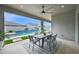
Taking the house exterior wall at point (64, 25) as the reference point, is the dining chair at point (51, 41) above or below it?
below

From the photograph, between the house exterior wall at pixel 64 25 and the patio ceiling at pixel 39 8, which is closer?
the patio ceiling at pixel 39 8

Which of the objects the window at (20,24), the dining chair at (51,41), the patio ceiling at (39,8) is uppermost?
the patio ceiling at (39,8)

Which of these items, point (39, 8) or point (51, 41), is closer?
point (39, 8)

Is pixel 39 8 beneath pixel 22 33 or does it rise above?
above

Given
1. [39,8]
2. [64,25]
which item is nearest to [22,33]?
[39,8]

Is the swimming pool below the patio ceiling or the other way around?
below

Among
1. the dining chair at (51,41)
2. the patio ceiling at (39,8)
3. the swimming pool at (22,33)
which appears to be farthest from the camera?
the dining chair at (51,41)

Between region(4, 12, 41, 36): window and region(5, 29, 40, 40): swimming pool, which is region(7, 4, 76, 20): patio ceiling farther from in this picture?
region(5, 29, 40, 40): swimming pool

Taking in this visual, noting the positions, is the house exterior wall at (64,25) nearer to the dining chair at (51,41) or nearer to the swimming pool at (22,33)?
the dining chair at (51,41)

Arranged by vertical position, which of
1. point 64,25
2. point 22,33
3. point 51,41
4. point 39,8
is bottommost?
point 51,41

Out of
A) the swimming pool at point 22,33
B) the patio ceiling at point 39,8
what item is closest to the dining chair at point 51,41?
the swimming pool at point 22,33

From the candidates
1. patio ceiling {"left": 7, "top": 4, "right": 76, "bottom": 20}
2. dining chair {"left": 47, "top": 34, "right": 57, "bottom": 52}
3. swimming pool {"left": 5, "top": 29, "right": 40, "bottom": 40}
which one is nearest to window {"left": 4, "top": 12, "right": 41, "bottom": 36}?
swimming pool {"left": 5, "top": 29, "right": 40, "bottom": 40}

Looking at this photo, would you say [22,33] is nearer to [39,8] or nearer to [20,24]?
[20,24]
